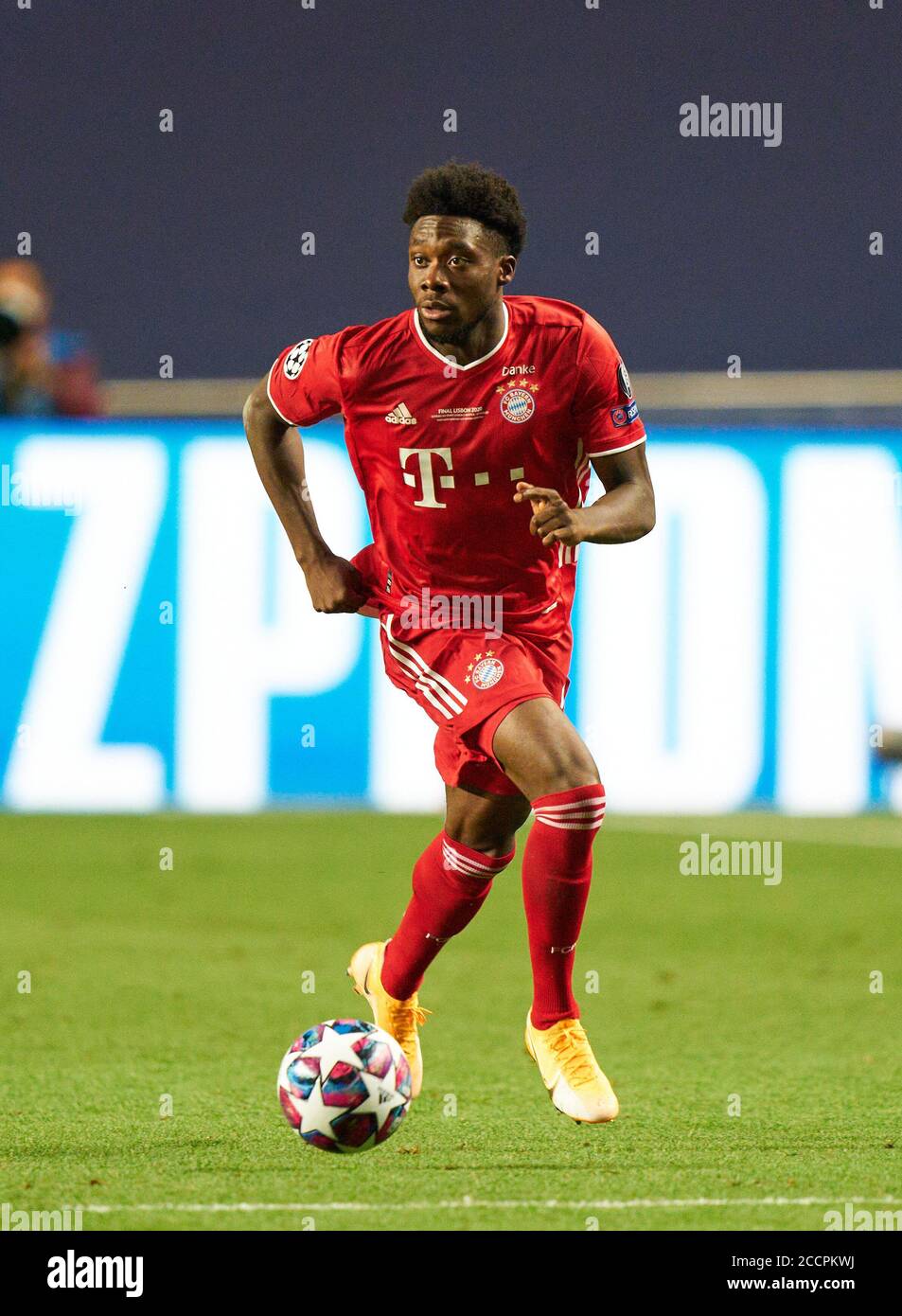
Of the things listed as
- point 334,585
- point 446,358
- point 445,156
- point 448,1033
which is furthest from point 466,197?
point 445,156

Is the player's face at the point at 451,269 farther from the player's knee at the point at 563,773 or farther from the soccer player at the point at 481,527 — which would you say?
the player's knee at the point at 563,773

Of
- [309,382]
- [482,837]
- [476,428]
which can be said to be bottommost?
[482,837]

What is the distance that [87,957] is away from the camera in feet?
25.1

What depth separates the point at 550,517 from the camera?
455cm

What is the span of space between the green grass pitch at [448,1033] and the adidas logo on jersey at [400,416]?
5.86 feet

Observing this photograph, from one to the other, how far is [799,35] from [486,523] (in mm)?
12020

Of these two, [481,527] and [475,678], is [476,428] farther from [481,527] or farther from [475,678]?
[475,678]

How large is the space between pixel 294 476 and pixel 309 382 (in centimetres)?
32

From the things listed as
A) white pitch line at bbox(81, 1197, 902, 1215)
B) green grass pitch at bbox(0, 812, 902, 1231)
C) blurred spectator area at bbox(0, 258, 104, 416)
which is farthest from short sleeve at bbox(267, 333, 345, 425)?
blurred spectator area at bbox(0, 258, 104, 416)

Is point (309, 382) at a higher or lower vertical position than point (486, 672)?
higher

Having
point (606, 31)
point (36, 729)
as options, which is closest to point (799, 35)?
point (606, 31)

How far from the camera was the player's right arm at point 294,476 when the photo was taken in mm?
5203

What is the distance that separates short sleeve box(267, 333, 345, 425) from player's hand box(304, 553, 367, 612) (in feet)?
1.28
